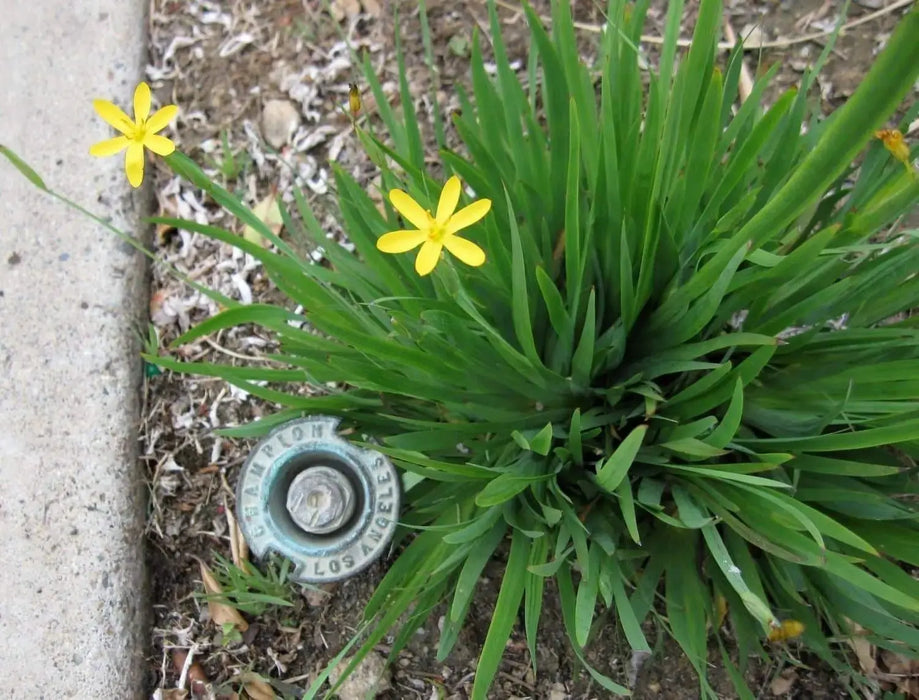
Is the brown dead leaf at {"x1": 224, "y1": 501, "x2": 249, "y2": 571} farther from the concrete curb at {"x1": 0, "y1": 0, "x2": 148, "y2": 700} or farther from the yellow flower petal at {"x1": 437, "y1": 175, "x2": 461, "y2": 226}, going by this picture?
the yellow flower petal at {"x1": 437, "y1": 175, "x2": 461, "y2": 226}

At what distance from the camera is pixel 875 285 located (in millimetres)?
1015

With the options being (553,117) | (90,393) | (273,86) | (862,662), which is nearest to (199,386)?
(90,393)

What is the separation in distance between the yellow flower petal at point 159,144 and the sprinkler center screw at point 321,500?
0.54 m

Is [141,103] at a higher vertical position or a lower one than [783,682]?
higher

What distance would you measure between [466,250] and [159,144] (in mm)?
347

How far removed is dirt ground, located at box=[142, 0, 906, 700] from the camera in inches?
48.3

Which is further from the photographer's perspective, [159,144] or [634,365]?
[634,365]

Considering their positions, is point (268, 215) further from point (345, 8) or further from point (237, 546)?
point (237, 546)

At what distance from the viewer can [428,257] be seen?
0.71 meters

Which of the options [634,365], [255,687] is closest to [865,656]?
[634,365]

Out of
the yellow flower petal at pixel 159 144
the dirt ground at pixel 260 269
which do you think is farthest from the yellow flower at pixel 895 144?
the dirt ground at pixel 260 269

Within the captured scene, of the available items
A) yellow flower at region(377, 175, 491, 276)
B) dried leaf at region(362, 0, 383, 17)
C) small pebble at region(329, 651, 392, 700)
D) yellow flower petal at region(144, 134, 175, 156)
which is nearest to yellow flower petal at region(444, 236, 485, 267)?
yellow flower at region(377, 175, 491, 276)

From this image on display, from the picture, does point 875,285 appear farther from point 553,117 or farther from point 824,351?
point 553,117

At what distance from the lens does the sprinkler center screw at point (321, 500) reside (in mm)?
1123
